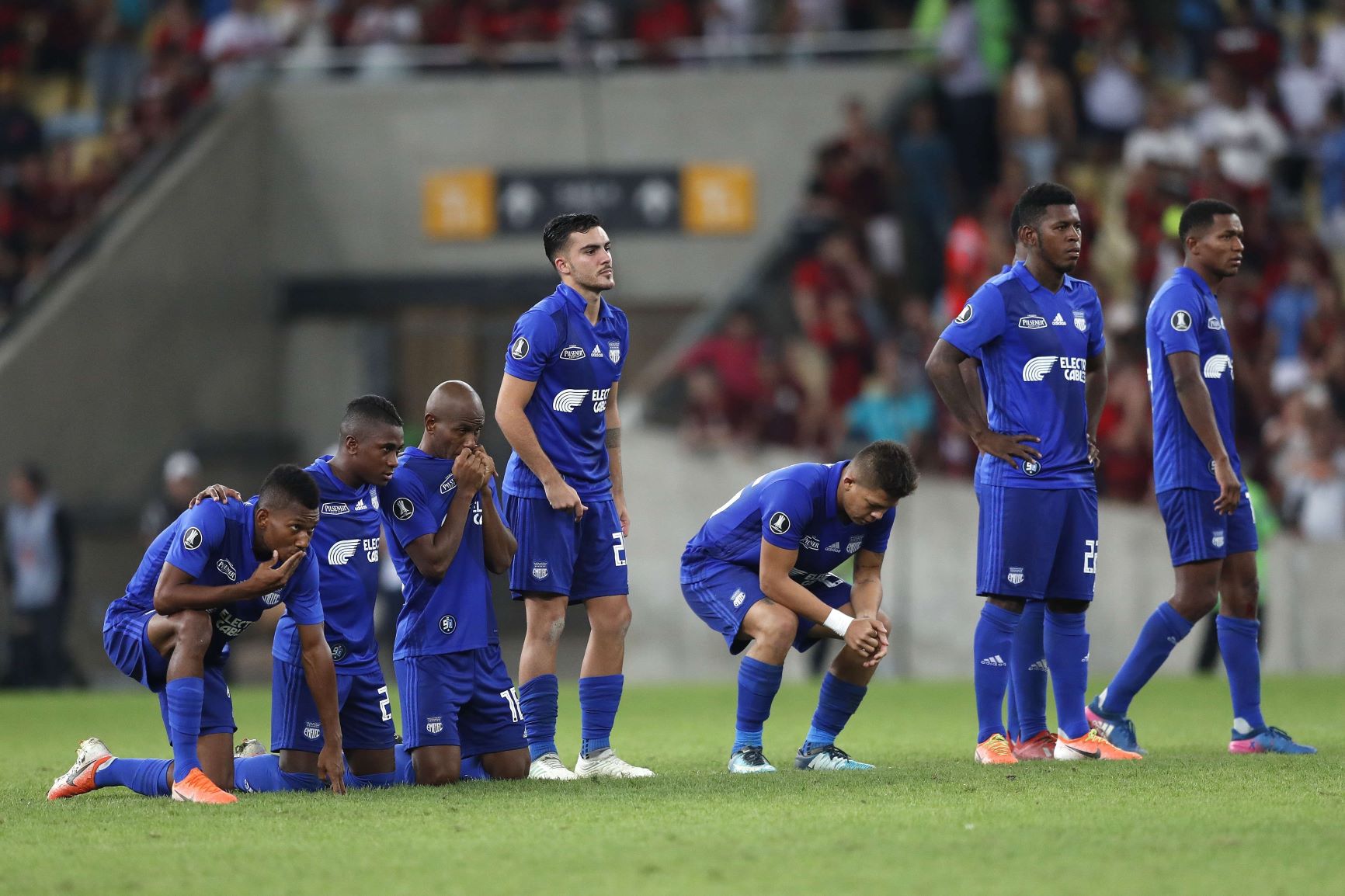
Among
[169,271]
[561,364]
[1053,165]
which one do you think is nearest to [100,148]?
[169,271]

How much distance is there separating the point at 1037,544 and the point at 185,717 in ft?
11.7

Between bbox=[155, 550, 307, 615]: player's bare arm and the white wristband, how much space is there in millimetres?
2147

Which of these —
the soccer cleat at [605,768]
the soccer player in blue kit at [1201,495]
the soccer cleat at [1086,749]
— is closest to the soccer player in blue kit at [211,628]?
the soccer cleat at [605,768]

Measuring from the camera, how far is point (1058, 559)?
8188 mm

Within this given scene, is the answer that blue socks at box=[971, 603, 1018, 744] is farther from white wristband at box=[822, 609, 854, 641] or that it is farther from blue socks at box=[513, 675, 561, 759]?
blue socks at box=[513, 675, 561, 759]

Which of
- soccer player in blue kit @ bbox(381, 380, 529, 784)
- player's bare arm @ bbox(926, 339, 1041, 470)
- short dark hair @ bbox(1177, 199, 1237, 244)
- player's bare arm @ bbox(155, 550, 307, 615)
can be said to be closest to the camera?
player's bare arm @ bbox(155, 550, 307, 615)

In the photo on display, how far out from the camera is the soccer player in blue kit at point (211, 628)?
7.01 metres

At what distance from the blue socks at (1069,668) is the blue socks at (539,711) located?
2188 mm

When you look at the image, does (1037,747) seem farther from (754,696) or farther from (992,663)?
(754,696)

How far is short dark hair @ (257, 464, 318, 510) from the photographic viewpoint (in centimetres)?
699

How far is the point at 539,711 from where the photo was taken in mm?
7910

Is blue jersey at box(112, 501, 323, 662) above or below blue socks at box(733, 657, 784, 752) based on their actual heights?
above

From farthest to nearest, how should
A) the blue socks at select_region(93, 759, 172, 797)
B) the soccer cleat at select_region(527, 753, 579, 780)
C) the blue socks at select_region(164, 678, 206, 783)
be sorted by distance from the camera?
1. the soccer cleat at select_region(527, 753, 579, 780)
2. the blue socks at select_region(93, 759, 172, 797)
3. the blue socks at select_region(164, 678, 206, 783)

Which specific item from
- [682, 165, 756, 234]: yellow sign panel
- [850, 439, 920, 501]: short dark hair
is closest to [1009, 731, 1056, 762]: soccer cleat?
[850, 439, 920, 501]: short dark hair
